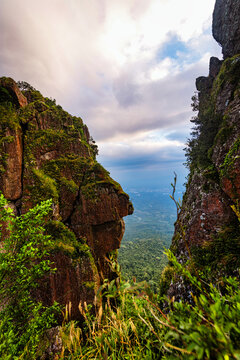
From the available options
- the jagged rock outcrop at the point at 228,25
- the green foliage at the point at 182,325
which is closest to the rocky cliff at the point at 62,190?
the green foliage at the point at 182,325

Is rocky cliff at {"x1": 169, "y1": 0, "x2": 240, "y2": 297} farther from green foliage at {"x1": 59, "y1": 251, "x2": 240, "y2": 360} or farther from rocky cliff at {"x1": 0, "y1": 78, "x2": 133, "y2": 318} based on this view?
rocky cliff at {"x1": 0, "y1": 78, "x2": 133, "y2": 318}

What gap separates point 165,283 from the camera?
36.6 feet

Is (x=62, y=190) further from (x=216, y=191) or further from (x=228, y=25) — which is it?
(x=228, y=25)

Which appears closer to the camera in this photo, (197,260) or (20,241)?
(20,241)

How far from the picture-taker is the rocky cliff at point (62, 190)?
37.7ft

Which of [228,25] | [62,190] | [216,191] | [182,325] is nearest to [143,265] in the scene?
[62,190]

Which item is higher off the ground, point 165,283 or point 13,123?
point 13,123

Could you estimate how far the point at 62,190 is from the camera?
14.5 m

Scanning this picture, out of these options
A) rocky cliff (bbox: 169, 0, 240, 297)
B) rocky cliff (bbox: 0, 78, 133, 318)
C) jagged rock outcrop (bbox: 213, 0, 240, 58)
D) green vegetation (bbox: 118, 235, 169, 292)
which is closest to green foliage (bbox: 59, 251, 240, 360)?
rocky cliff (bbox: 169, 0, 240, 297)

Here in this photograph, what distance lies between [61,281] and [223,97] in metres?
24.6

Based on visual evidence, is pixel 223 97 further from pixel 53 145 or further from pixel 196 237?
pixel 53 145

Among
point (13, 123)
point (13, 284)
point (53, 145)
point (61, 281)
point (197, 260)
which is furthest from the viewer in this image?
point (53, 145)

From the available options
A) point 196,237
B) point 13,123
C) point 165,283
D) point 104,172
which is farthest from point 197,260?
point 13,123

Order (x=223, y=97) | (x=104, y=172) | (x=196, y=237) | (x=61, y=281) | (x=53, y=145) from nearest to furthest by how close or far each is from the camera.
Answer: (x=196, y=237), (x=61, y=281), (x=223, y=97), (x=53, y=145), (x=104, y=172)
